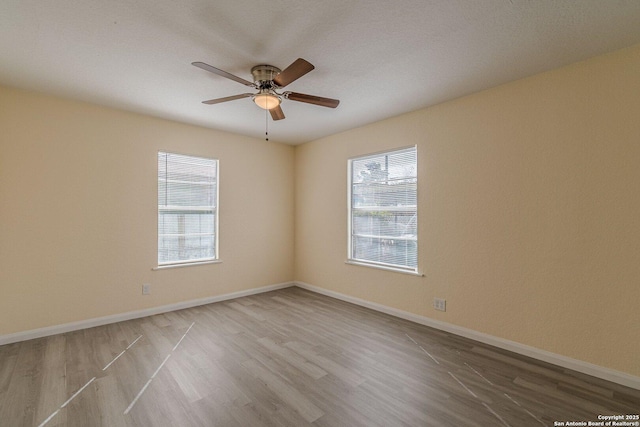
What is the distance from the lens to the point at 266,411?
1.92 m

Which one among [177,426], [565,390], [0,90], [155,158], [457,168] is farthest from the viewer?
[155,158]

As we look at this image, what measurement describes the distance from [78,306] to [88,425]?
6.73ft

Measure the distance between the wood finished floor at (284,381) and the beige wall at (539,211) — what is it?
1.21 ft

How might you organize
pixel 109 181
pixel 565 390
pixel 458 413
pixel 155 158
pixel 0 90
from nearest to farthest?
pixel 458 413, pixel 565 390, pixel 0 90, pixel 109 181, pixel 155 158

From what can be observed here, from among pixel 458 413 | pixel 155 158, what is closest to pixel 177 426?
pixel 458 413

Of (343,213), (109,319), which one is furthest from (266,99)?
(109,319)

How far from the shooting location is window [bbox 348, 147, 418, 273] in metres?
3.71

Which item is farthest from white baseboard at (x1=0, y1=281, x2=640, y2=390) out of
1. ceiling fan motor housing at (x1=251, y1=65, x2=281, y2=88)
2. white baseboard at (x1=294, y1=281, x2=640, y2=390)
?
ceiling fan motor housing at (x1=251, y1=65, x2=281, y2=88)

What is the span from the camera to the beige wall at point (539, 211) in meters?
2.25

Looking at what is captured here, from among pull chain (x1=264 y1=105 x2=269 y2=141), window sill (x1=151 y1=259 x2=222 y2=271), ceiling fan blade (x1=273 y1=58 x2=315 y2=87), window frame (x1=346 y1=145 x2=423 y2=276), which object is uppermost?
pull chain (x1=264 y1=105 x2=269 y2=141)

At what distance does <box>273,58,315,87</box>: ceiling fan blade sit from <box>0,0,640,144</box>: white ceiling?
25 cm

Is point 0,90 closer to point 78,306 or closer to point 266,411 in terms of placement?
point 78,306

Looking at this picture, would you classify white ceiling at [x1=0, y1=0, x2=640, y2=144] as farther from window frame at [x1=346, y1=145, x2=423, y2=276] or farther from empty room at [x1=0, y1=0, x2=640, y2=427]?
window frame at [x1=346, y1=145, x2=423, y2=276]

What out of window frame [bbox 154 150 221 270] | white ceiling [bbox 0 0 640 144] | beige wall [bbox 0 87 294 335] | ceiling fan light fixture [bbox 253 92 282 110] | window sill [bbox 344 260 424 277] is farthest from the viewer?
window frame [bbox 154 150 221 270]
